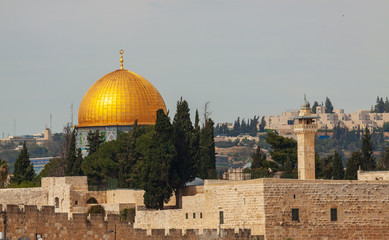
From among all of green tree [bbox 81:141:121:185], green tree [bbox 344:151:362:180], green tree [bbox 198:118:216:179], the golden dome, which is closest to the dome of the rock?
the golden dome

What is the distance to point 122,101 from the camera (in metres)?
67.4

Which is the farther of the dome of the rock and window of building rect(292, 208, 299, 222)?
the dome of the rock

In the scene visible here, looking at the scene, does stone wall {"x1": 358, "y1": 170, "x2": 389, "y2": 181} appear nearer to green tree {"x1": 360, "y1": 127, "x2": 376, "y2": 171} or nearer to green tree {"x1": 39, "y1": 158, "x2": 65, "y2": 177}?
green tree {"x1": 360, "y1": 127, "x2": 376, "y2": 171}

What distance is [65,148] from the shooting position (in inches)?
2490

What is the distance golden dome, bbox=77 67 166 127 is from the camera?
67.2 meters

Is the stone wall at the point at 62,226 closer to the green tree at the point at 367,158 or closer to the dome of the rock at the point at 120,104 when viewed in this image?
the green tree at the point at 367,158

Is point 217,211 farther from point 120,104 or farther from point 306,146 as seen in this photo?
point 120,104

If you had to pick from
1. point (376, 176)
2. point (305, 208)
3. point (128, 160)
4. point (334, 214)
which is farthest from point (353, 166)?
point (305, 208)

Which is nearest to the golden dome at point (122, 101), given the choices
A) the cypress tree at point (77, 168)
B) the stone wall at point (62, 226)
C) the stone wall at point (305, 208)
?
the cypress tree at point (77, 168)

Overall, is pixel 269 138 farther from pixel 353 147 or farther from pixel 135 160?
pixel 353 147

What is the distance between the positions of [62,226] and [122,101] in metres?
24.1

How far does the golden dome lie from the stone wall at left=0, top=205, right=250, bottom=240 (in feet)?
74.4

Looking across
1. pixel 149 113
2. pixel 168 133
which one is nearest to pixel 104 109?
pixel 149 113

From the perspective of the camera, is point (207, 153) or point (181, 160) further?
point (207, 153)
